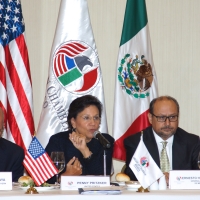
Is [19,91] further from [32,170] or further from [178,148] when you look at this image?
[32,170]

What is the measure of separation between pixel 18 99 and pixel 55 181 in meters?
1.63

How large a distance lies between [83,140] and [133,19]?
1897 mm

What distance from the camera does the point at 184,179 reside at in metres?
3.44

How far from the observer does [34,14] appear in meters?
5.96

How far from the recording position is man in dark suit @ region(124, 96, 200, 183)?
453cm

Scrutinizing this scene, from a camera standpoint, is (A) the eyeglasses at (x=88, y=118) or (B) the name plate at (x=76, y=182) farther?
(A) the eyeglasses at (x=88, y=118)

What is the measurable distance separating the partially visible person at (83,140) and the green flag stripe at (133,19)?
4.34 ft

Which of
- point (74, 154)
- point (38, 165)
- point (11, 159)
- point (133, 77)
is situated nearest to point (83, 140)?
point (74, 154)

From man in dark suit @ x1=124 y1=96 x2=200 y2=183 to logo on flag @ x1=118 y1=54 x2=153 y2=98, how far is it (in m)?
1.03

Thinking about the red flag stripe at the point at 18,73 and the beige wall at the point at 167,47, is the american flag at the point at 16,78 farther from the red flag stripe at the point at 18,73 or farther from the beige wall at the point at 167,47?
the beige wall at the point at 167,47

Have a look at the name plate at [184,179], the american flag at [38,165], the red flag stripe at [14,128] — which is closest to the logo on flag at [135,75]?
the red flag stripe at [14,128]

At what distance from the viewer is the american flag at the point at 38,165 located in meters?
3.50

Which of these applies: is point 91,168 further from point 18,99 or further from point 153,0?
point 153,0
